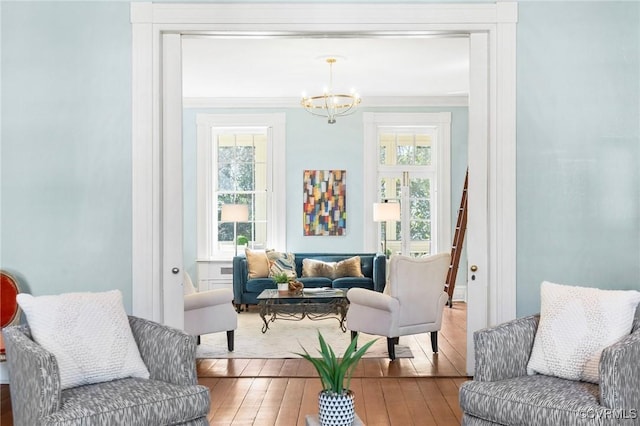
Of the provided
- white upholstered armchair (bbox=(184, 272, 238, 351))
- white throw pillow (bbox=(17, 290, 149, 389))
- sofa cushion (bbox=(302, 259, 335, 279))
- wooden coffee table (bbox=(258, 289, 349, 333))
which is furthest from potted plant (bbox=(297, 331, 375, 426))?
sofa cushion (bbox=(302, 259, 335, 279))

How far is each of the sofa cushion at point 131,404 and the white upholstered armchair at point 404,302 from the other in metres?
2.71

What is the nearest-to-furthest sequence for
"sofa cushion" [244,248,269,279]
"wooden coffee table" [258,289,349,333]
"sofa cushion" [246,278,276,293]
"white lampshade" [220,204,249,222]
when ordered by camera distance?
"wooden coffee table" [258,289,349,333]
"sofa cushion" [246,278,276,293]
"sofa cushion" [244,248,269,279]
"white lampshade" [220,204,249,222]

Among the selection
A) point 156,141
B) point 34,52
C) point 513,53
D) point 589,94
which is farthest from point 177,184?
point 589,94

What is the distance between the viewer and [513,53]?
4.14m

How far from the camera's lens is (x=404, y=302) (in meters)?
5.25

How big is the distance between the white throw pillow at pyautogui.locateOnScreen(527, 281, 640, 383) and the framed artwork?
5.91 m

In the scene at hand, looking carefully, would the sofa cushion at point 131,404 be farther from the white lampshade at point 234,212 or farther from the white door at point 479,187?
the white lampshade at point 234,212

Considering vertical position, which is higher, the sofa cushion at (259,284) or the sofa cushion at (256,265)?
the sofa cushion at (256,265)

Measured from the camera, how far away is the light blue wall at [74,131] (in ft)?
13.7

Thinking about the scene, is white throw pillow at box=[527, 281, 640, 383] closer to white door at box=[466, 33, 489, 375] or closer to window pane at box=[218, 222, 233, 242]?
white door at box=[466, 33, 489, 375]

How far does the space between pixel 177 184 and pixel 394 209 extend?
181 inches

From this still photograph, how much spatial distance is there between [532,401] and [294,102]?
680 cm

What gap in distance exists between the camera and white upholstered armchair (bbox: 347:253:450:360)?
521cm

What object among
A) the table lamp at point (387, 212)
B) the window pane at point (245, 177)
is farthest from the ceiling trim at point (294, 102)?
the table lamp at point (387, 212)
